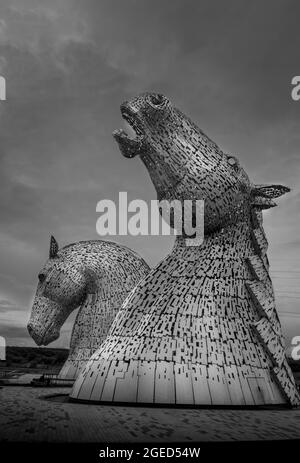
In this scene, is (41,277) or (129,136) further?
(41,277)

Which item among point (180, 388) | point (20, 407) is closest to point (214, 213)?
point (180, 388)

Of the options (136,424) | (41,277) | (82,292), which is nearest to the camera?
(136,424)

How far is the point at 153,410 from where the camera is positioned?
5.85 m

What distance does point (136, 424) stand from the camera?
470cm

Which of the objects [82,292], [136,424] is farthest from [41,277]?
[136,424]

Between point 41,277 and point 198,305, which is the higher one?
point 41,277

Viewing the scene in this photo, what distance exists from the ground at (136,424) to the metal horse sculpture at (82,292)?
229 inches

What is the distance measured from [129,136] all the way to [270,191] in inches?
112

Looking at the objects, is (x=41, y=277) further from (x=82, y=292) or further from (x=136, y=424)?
(x=136, y=424)

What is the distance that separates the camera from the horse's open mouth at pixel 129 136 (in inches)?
314

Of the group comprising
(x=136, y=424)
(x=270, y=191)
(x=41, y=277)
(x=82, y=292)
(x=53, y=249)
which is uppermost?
(x=270, y=191)

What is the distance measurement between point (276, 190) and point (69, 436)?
235 inches

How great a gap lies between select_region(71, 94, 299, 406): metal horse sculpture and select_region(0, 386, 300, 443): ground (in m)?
0.41
